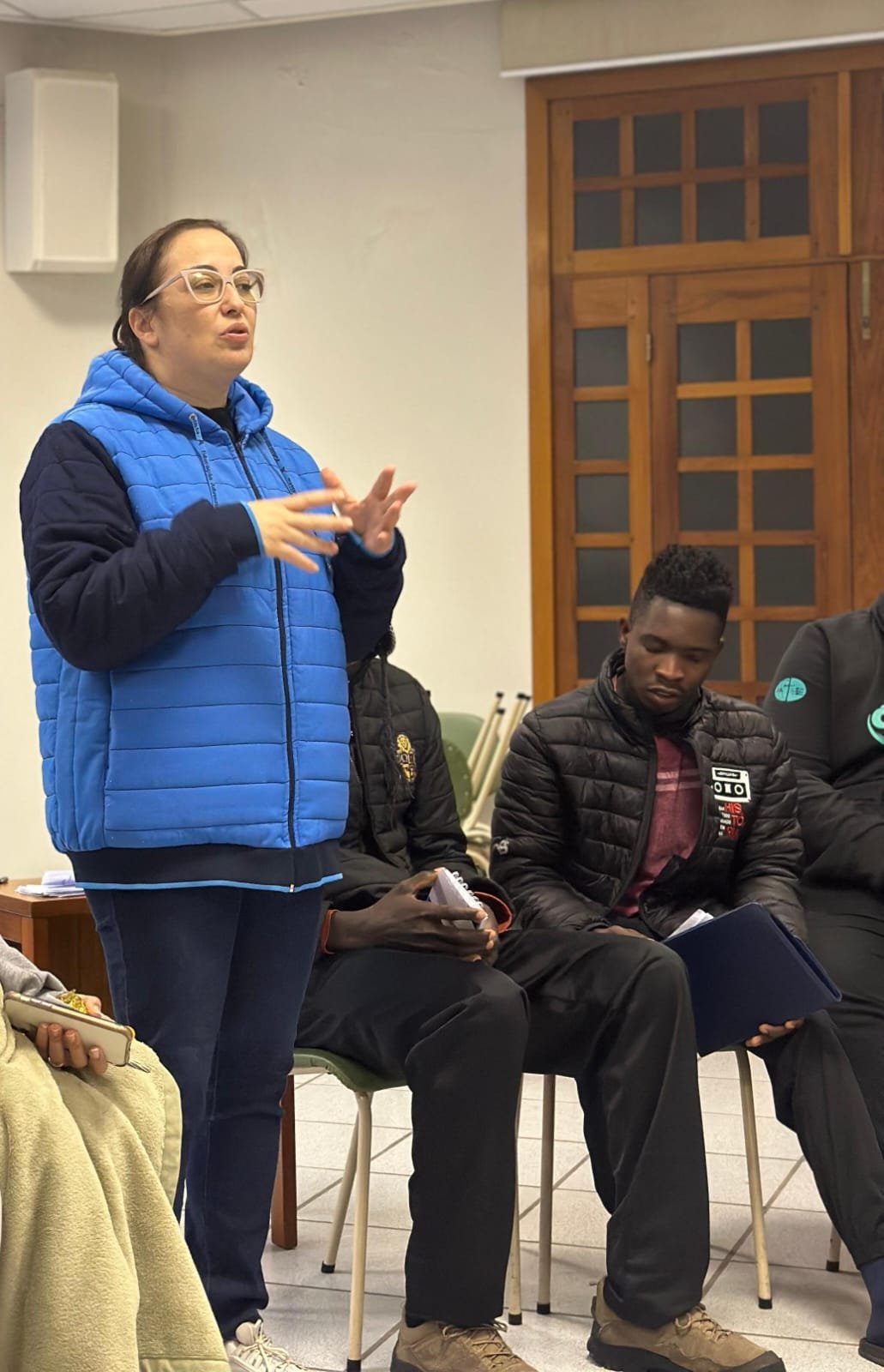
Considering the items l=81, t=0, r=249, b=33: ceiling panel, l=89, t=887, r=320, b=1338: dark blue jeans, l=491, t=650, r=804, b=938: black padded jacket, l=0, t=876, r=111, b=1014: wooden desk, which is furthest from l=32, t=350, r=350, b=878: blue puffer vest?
l=81, t=0, r=249, b=33: ceiling panel

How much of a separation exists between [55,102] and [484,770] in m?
2.63

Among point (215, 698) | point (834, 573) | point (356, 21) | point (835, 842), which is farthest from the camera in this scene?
point (356, 21)

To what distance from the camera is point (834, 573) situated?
17.0 feet

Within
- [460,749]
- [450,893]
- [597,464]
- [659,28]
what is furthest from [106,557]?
[659,28]

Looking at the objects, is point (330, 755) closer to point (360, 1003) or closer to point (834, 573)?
→ point (360, 1003)

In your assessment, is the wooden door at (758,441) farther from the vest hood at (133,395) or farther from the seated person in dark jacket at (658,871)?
the vest hood at (133,395)

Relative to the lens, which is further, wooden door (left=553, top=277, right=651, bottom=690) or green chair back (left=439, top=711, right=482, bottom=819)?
wooden door (left=553, top=277, right=651, bottom=690)

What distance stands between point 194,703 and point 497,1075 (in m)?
0.70

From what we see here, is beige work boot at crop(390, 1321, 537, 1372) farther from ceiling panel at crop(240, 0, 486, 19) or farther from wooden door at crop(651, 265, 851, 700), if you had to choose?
ceiling panel at crop(240, 0, 486, 19)

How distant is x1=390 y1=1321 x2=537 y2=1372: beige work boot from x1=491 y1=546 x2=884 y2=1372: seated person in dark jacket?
0.20 meters

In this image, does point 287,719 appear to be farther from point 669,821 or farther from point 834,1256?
point 834,1256

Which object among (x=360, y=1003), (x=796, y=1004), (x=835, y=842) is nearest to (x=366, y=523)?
(x=360, y=1003)

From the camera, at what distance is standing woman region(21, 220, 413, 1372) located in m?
1.97

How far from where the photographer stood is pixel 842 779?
3172mm
